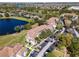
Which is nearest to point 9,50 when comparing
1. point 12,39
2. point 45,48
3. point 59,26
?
point 12,39

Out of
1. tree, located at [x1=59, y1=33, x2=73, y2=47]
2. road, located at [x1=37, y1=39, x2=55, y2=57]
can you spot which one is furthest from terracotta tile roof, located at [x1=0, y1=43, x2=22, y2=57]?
tree, located at [x1=59, y1=33, x2=73, y2=47]

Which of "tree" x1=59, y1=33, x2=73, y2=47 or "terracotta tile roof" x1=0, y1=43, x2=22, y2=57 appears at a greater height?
"tree" x1=59, y1=33, x2=73, y2=47

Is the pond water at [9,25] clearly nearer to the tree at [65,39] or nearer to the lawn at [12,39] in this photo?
the lawn at [12,39]

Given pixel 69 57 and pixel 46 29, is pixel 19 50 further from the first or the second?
pixel 69 57

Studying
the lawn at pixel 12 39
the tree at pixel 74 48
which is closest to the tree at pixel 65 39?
the tree at pixel 74 48

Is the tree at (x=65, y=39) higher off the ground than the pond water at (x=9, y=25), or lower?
lower

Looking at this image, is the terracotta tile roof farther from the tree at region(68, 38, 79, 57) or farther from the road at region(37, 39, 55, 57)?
the tree at region(68, 38, 79, 57)

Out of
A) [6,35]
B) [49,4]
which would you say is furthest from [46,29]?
[6,35]
